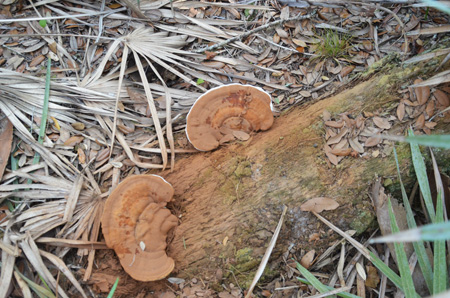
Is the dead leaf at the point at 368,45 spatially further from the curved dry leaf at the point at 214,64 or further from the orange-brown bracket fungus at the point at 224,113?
the curved dry leaf at the point at 214,64

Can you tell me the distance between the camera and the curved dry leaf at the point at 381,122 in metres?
2.87

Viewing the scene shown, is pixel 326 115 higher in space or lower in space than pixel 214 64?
lower

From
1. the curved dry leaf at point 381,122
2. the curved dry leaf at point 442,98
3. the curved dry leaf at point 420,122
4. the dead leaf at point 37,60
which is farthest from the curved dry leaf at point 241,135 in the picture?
the dead leaf at point 37,60

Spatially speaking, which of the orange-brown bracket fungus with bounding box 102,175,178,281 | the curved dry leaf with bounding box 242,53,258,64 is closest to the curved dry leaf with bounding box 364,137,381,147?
the curved dry leaf with bounding box 242,53,258,64

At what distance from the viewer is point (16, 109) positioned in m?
3.16

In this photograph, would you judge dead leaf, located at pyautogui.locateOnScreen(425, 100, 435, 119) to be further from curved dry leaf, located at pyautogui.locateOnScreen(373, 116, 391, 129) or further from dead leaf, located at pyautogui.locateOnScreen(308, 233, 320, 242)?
dead leaf, located at pyautogui.locateOnScreen(308, 233, 320, 242)

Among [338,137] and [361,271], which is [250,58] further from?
[361,271]

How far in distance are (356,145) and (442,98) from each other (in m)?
0.76

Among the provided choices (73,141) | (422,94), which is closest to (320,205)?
(422,94)

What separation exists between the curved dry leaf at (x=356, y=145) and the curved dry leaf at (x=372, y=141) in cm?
5

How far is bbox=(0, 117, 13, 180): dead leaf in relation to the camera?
3.04 m

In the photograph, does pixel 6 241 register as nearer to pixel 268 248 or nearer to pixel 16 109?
pixel 16 109

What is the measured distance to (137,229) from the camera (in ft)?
8.94

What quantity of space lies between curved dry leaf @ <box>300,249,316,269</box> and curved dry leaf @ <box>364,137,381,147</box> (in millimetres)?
974
